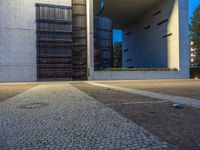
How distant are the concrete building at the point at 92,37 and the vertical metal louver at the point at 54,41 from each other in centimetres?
72

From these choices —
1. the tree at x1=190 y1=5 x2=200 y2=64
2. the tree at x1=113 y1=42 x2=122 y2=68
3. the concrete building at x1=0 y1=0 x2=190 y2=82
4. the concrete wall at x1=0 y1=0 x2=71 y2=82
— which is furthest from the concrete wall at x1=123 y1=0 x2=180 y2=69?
the concrete wall at x1=0 y1=0 x2=71 y2=82

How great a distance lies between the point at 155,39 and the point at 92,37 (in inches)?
566

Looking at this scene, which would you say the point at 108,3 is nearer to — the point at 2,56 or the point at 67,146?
the point at 2,56

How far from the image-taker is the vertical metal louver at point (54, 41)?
32.0m

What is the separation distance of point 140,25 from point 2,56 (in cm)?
2948

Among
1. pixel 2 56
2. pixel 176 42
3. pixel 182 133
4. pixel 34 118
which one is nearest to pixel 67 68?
pixel 2 56

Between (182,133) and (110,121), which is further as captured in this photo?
(110,121)

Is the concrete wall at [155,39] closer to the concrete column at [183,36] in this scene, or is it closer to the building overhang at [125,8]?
the concrete column at [183,36]

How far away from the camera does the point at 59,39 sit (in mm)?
32875

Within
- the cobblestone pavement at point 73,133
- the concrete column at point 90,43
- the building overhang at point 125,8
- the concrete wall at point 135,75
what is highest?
the building overhang at point 125,8

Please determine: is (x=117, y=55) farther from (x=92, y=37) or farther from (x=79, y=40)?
(x=92, y=37)

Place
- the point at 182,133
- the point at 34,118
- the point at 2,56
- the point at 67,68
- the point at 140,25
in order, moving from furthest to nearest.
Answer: the point at 140,25
the point at 67,68
the point at 2,56
the point at 34,118
the point at 182,133

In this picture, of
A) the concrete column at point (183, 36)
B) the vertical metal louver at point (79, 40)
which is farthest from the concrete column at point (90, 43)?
the concrete column at point (183, 36)

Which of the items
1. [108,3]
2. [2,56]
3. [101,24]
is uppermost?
[108,3]
